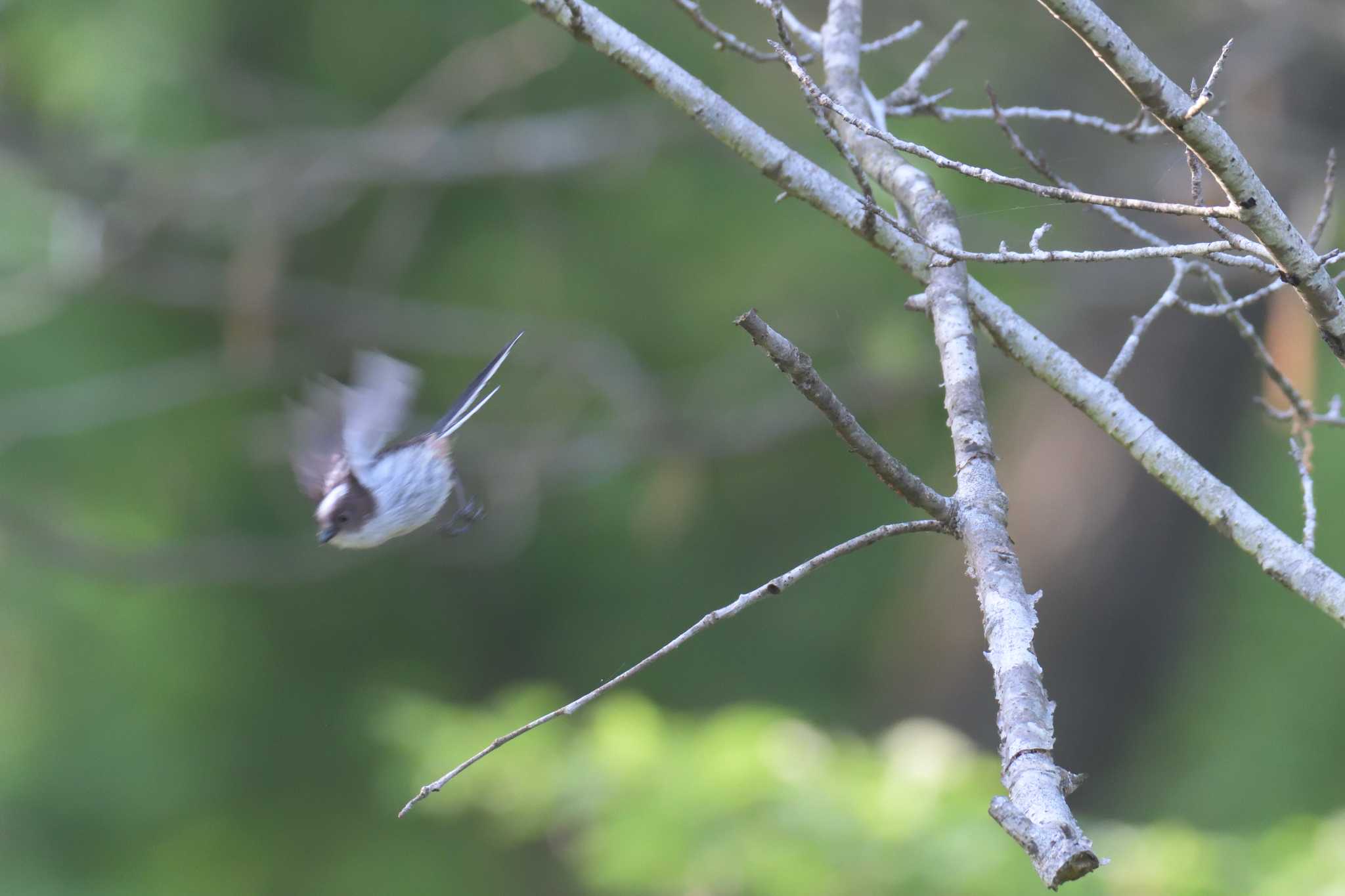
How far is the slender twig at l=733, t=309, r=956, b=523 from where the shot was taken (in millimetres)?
864

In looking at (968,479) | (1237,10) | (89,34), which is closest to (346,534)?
(968,479)

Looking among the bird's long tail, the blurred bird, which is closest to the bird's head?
the blurred bird

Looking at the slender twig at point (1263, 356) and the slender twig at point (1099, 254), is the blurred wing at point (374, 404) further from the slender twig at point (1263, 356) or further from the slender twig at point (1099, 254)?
the slender twig at point (1263, 356)

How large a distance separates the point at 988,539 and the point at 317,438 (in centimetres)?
84

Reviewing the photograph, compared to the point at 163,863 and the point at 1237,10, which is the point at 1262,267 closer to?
the point at 1237,10

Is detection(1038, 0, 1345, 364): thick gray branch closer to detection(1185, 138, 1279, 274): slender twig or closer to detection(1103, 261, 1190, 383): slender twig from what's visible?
detection(1185, 138, 1279, 274): slender twig

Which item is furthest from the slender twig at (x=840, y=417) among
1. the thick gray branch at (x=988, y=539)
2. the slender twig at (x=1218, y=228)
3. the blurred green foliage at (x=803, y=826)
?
the blurred green foliage at (x=803, y=826)

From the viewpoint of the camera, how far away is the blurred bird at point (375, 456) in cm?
138

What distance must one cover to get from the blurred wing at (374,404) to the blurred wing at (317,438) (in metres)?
0.02

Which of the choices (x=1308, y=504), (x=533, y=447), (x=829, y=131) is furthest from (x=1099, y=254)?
(x=533, y=447)

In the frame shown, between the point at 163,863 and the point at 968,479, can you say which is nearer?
the point at 968,479

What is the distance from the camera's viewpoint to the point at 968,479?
108 centimetres

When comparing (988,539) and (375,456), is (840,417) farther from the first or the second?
(375,456)

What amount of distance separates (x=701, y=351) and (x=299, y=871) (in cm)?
250
